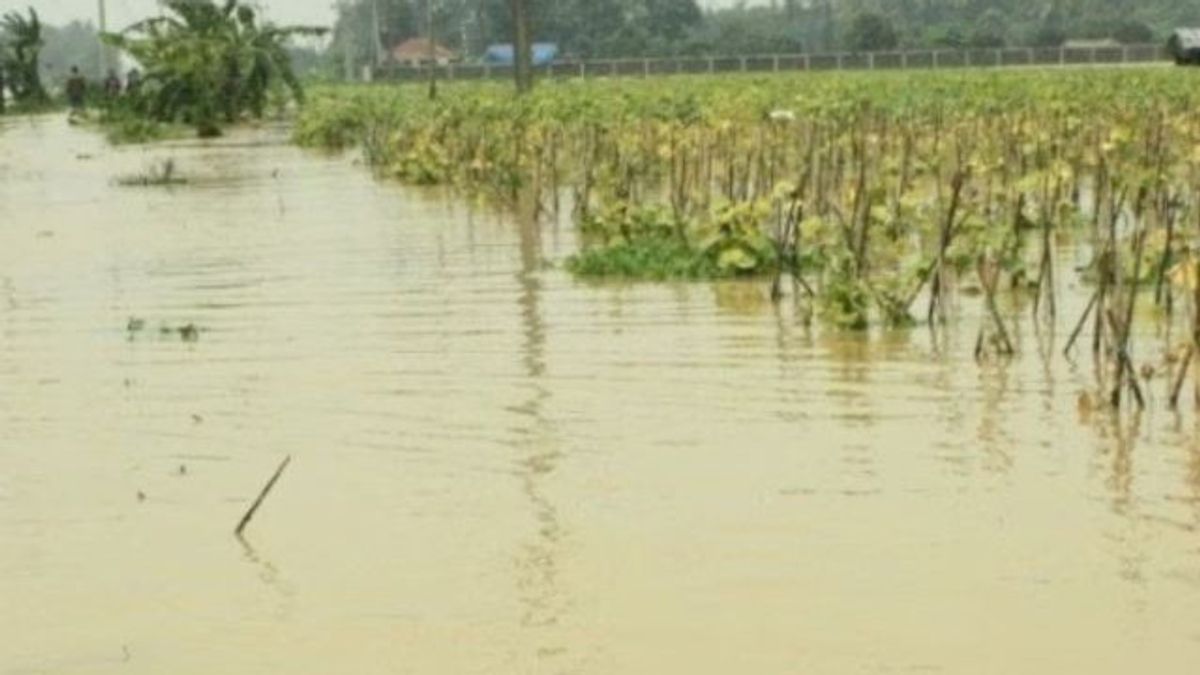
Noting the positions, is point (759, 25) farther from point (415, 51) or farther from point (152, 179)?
point (152, 179)

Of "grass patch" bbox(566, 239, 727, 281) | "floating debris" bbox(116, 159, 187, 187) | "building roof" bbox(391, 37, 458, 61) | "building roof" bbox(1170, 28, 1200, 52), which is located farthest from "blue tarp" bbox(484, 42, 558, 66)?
"grass patch" bbox(566, 239, 727, 281)

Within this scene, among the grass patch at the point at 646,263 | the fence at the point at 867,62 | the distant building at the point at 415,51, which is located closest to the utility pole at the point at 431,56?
the fence at the point at 867,62

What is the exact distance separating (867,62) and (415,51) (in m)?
50.9

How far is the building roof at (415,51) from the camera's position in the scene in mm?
110250

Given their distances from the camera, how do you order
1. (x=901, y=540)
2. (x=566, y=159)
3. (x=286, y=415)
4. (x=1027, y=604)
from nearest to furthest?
1. (x=1027, y=604)
2. (x=901, y=540)
3. (x=286, y=415)
4. (x=566, y=159)

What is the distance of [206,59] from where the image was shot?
4109 centimetres

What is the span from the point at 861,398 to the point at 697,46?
83.0 m

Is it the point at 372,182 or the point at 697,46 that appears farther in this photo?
the point at 697,46

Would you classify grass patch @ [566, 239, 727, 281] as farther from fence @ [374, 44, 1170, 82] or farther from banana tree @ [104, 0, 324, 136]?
fence @ [374, 44, 1170, 82]

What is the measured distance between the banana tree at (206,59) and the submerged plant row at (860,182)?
8.47 m

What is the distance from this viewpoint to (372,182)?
25.2m

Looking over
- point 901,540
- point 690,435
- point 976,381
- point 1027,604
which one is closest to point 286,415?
point 690,435

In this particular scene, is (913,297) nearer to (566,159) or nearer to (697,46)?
(566,159)

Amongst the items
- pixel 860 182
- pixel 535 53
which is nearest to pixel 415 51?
pixel 535 53
